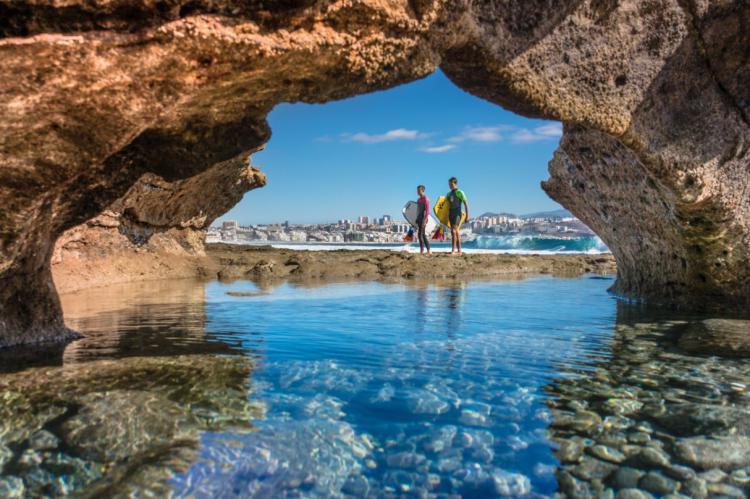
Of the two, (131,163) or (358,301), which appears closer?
Result: (131,163)

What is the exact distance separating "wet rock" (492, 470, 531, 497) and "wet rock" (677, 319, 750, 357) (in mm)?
2504

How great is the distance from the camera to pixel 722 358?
3701 mm

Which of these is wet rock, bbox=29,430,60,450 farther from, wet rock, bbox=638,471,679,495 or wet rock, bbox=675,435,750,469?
wet rock, bbox=675,435,750,469

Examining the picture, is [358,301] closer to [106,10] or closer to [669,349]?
[669,349]

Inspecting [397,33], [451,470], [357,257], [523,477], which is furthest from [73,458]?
[357,257]

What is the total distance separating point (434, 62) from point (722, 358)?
9.02 ft

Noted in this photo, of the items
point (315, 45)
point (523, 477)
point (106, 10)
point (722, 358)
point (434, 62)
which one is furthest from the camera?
point (722, 358)

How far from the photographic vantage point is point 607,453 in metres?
2.27

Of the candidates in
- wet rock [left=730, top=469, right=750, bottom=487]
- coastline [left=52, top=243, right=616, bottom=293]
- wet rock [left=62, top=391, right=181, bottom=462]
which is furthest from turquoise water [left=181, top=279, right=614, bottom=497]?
coastline [left=52, top=243, right=616, bottom=293]

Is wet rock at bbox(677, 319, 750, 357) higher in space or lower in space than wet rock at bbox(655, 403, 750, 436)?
higher

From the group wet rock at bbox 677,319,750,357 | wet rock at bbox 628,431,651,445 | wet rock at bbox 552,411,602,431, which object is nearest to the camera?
wet rock at bbox 628,431,651,445

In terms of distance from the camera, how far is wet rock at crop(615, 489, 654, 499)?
77.2 inches

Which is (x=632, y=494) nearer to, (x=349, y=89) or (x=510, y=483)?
(x=510, y=483)

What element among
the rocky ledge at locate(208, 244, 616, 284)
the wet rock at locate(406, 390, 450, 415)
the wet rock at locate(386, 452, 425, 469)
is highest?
the rocky ledge at locate(208, 244, 616, 284)
